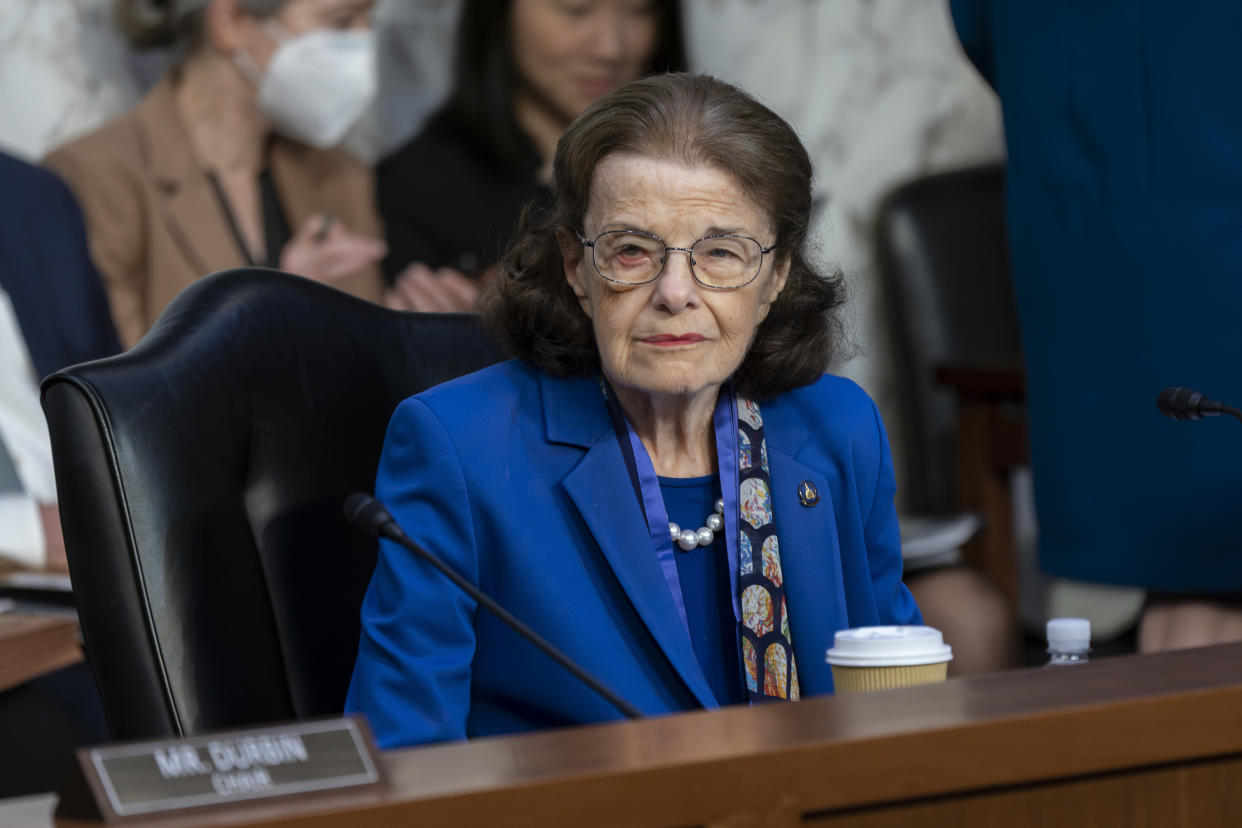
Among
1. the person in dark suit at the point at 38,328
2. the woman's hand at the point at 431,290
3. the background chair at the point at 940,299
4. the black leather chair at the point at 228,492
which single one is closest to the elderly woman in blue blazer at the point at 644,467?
the black leather chair at the point at 228,492

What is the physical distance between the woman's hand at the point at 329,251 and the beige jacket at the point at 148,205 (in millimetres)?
78

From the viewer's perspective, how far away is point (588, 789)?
74cm

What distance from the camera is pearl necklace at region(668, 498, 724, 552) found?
1.48 metres

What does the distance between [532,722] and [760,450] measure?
0.35 meters

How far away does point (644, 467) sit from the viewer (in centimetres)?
149

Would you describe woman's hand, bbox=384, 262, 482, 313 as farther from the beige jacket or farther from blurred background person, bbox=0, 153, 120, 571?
blurred background person, bbox=0, 153, 120, 571

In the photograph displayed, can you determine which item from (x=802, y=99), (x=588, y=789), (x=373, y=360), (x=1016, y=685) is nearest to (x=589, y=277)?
(x=373, y=360)

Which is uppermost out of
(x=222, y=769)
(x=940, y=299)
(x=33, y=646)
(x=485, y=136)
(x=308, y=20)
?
(x=308, y=20)

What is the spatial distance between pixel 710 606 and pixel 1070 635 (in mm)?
331

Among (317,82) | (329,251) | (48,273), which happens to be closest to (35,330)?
(48,273)

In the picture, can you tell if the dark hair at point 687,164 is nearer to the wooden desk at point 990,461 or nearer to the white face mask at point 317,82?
the white face mask at point 317,82

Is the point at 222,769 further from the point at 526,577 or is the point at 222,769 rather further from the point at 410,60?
the point at 410,60

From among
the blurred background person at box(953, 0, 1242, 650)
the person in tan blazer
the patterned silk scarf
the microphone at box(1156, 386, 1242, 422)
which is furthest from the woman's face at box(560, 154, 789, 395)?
the person in tan blazer

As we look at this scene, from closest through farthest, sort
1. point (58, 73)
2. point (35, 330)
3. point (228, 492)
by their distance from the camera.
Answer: point (228, 492), point (35, 330), point (58, 73)
